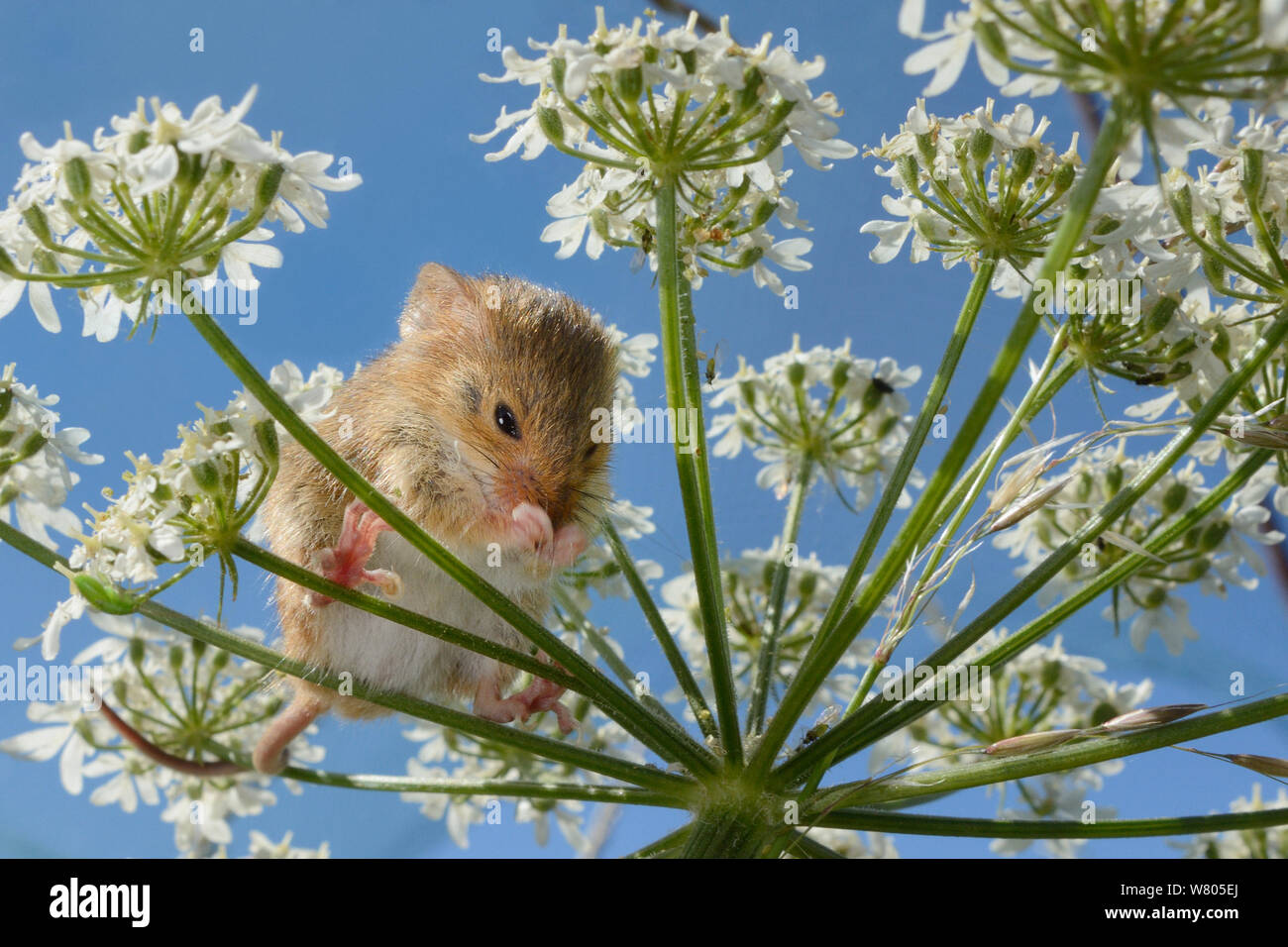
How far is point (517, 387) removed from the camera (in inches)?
142

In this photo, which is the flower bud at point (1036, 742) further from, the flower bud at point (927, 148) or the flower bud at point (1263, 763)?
the flower bud at point (927, 148)

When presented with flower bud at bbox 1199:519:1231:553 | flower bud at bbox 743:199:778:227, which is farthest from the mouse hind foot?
flower bud at bbox 1199:519:1231:553

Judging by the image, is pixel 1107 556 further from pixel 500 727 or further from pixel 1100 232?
pixel 500 727

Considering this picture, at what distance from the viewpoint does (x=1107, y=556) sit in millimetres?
4105

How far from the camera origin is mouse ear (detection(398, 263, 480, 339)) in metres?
3.94

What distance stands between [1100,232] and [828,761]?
1.60 m

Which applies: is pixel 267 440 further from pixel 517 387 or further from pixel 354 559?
pixel 517 387

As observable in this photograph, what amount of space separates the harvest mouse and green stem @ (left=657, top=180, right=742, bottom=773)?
1.83 feet

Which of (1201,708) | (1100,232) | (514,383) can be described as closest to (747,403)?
(514,383)

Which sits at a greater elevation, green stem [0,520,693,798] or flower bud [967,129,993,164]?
flower bud [967,129,993,164]

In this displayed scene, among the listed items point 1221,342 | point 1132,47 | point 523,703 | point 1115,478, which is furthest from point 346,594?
point 1115,478

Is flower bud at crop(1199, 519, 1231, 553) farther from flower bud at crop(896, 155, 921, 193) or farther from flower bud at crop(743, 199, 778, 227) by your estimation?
flower bud at crop(743, 199, 778, 227)

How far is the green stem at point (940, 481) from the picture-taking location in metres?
1.88

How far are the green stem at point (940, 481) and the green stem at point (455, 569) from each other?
0.84 ft
